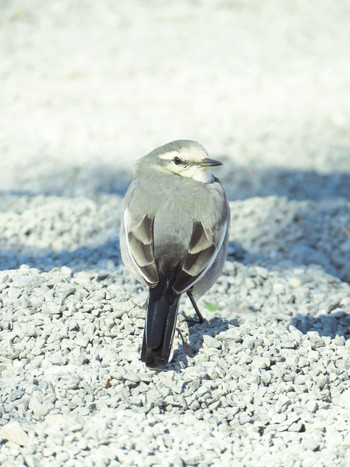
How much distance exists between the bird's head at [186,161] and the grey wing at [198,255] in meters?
0.54

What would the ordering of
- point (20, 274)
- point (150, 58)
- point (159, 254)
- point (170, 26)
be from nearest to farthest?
1. point (159, 254)
2. point (20, 274)
3. point (150, 58)
4. point (170, 26)

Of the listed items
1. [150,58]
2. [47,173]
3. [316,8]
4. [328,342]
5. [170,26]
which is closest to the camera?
[328,342]

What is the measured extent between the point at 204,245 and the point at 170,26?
6.88 metres

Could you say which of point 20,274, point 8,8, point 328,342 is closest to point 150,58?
point 8,8

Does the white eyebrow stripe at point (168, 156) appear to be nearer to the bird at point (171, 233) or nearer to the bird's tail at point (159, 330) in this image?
the bird at point (171, 233)

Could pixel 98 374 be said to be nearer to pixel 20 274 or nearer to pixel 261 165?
pixel 20 274

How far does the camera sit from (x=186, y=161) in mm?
4656

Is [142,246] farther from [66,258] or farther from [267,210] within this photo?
[267,210]

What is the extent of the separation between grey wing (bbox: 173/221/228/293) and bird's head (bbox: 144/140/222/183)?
1.79 ft

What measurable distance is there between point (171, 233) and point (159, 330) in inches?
24.4

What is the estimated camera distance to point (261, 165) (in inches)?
293

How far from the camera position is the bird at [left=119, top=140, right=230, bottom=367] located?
3715 millimetres

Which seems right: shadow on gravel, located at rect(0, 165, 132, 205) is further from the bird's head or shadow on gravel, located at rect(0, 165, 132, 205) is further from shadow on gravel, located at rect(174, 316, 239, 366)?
shadow on gravel, located at rect(174, 316, 239, 366)

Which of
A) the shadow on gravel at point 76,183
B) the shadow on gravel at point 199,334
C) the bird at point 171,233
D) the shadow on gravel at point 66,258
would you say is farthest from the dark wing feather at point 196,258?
the shadow on gravel at point 76,183
